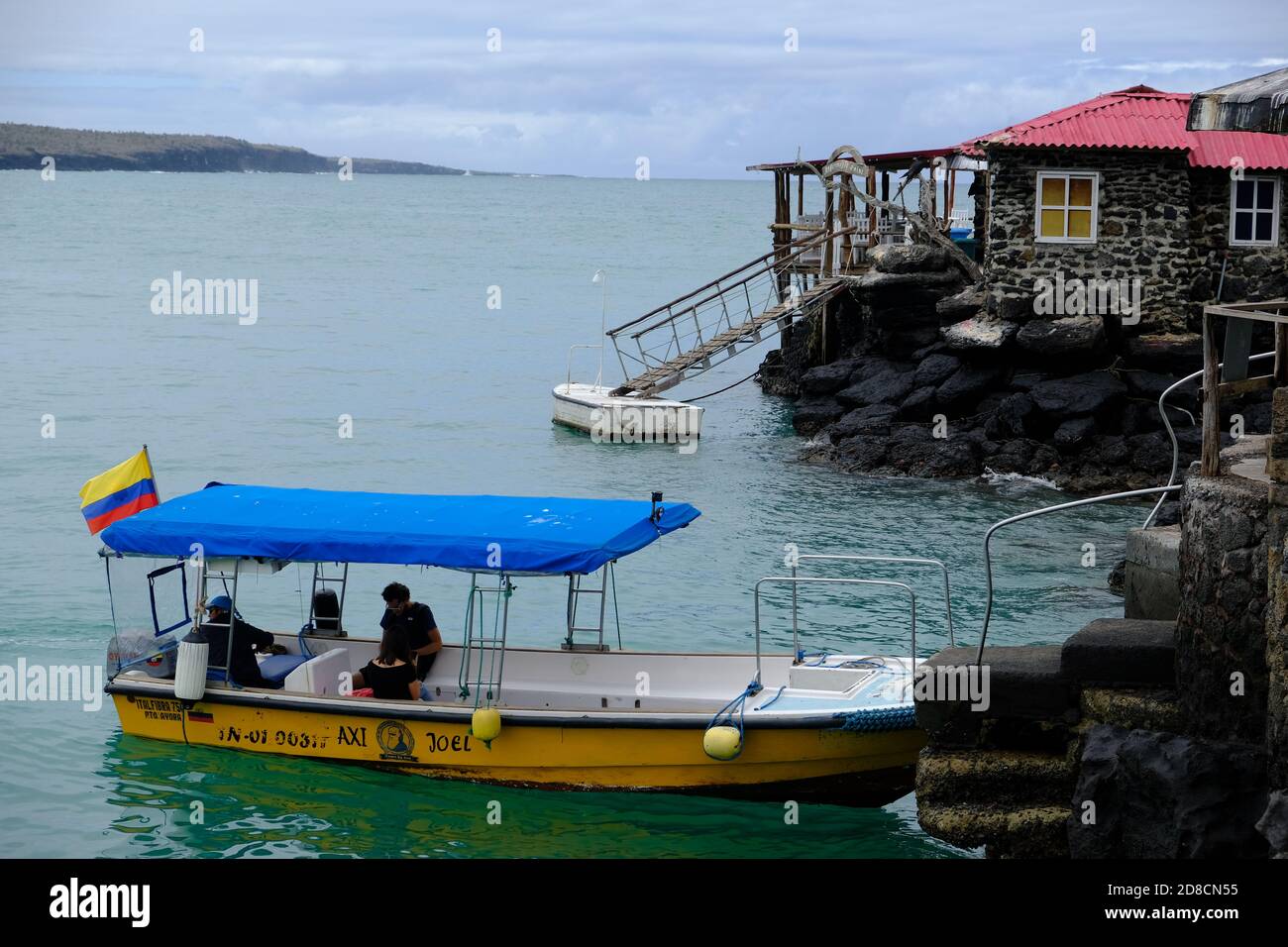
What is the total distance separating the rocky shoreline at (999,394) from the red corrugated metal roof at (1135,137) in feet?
10.8

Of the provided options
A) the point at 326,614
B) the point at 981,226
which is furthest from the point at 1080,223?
the point at 326,614

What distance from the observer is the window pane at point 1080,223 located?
Result: 94.3ft

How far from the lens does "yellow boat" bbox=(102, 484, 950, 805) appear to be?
1335 centimetres

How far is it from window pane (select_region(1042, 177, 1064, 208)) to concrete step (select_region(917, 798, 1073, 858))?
1978 cm

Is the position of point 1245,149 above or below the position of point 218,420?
above

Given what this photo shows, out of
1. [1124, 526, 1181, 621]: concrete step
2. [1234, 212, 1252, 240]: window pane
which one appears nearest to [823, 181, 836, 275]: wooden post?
[1234, 212, 1252, 240]: window pane

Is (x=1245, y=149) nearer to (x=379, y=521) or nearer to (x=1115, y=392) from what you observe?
(x=1115, y=392)

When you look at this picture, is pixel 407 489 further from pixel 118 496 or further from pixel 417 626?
pixel 417 626

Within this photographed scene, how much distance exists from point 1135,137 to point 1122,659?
63.5ft

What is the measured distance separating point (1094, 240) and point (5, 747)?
21.3 metres

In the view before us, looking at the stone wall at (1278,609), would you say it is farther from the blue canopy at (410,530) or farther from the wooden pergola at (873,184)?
the wooden pergola at (873,184)

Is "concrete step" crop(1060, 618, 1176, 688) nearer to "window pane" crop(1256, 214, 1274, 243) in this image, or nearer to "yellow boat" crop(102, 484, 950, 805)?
"yellow boat" crop(102, 484, 950, 805)

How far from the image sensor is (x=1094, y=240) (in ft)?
94.3
